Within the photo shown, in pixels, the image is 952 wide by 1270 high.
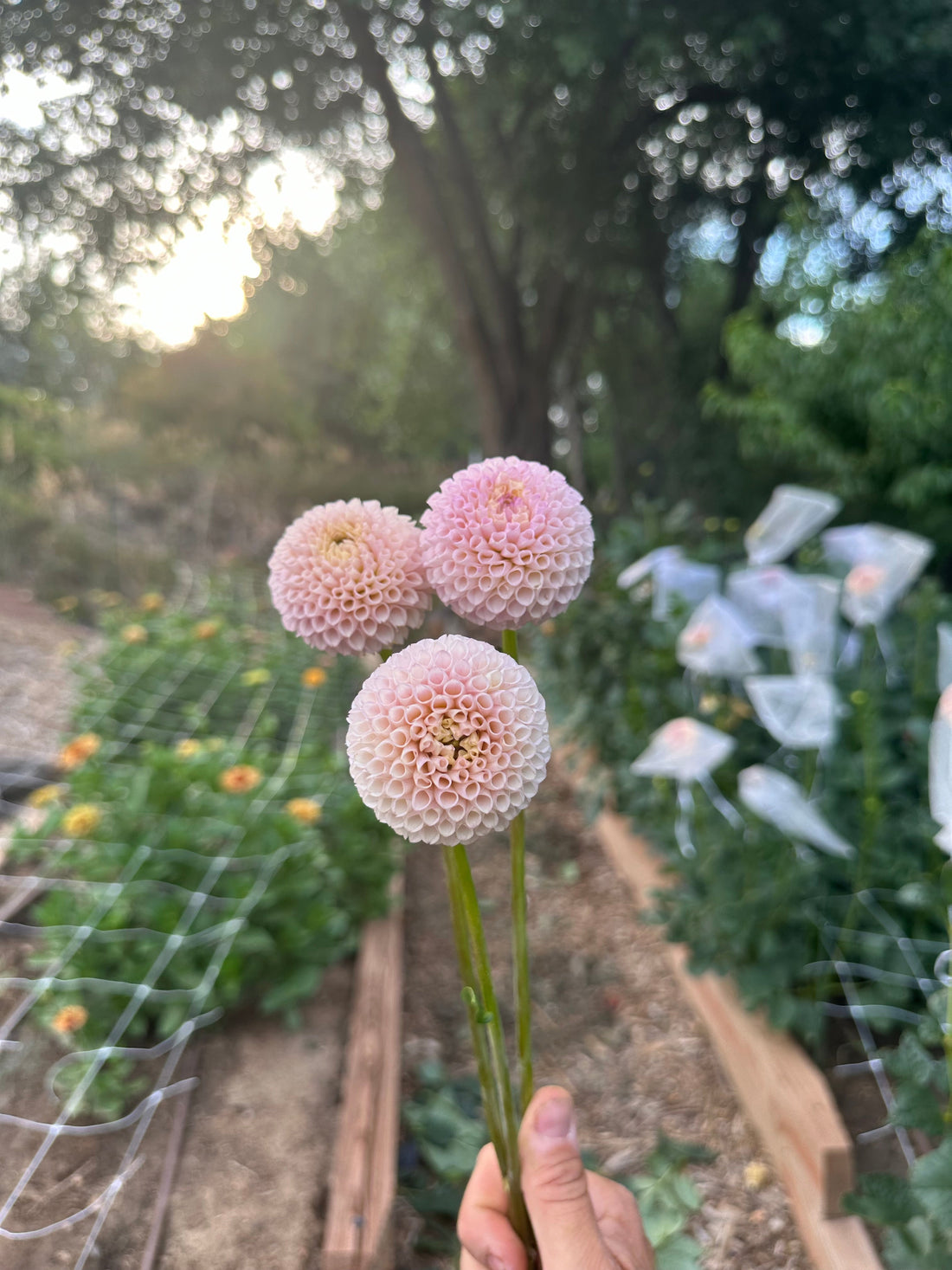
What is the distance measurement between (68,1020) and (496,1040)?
29.2 inches

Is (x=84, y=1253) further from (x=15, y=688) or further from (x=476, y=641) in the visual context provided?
(x=15, y=688)

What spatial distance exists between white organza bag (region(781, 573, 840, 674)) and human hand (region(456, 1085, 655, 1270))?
0.80 metres

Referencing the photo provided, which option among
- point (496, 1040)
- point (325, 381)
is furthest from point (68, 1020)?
point (325, 381)

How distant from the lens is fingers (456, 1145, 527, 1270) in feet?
1.29

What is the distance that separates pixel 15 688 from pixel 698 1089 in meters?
2.30

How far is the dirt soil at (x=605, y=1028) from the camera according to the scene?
2.74ft

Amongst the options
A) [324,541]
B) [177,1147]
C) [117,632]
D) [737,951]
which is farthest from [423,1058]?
[117,632]

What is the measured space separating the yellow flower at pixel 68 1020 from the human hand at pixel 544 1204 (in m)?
0.61

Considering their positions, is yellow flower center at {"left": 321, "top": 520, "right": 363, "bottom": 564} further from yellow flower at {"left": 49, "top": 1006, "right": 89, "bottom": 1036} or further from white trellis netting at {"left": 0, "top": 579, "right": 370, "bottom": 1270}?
yellow flower at {"left": 49, "top": 1006, "right": 89, "bottom": 1036}

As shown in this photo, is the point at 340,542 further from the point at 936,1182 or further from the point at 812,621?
the point at 812,621

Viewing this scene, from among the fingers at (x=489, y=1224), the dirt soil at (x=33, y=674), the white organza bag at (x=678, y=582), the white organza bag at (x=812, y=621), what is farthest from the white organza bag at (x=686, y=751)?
the dirt soil at (x=33, y=674)

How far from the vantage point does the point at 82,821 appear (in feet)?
3.19

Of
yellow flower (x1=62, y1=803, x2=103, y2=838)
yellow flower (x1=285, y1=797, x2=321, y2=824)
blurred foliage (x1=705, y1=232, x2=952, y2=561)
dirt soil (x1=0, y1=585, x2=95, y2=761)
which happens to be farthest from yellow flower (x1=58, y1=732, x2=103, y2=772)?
blurred foliage (x1=705, y1=232, x2=952, y2=561)

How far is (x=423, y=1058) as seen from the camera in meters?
1.04
